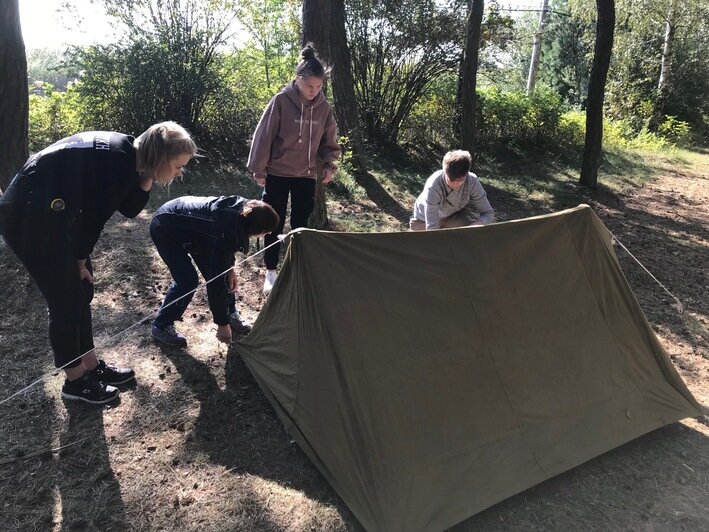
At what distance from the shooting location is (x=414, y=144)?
9.92 m

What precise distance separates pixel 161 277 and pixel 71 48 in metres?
4.59

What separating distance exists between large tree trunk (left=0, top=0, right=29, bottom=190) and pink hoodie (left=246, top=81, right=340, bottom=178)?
221 centimetres

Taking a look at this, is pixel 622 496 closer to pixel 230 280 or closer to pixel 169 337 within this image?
pixel 230 280

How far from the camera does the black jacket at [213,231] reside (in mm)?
2975

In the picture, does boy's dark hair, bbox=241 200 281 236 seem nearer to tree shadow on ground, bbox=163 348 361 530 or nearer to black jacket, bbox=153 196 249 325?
black jacket, bbox=153 196 249 325

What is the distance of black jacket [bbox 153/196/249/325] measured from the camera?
9.76ft

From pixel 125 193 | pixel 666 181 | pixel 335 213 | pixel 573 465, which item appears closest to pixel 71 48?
pixel 335 213

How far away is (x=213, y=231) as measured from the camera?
3.05m

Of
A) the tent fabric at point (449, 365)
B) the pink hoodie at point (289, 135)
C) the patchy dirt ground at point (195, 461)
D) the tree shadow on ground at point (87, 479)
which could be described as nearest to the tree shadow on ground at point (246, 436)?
the patchy dirt ground at point (195, 461)

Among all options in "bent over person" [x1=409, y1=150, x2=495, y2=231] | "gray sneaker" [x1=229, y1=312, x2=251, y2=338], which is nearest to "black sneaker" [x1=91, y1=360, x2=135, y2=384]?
"gray sneaker" [x1=229, y1=312, x2=251, y2=338]

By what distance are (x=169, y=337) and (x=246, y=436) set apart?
1.10 metres

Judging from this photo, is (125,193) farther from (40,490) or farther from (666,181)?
(666,181)

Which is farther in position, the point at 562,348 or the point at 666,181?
the point at 666,181

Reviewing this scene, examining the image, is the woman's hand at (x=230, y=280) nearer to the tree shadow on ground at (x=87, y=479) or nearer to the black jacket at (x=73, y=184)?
the black jacket at (x=73, y=184)
